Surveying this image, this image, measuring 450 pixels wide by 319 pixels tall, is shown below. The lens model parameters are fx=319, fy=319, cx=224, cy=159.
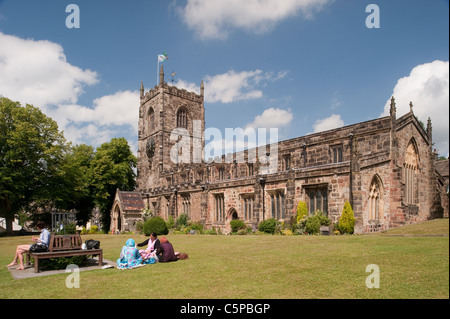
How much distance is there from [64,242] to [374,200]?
736 inches

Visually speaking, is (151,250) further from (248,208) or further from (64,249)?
(248,208)

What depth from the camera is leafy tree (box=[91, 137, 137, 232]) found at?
42.7 m

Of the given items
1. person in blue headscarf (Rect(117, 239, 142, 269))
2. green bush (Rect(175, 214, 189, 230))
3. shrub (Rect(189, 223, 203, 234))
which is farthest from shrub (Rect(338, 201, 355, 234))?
green bush (Rect(175, 214, 189, 230))

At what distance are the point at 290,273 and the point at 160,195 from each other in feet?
111

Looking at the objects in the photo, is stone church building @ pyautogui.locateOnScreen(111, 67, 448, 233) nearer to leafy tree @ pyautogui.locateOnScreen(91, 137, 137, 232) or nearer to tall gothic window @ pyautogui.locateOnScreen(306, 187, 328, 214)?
tall gothic window @ pyautogui.locateOnScreen(306, 187, 328, 214)

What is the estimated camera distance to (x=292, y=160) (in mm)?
29828

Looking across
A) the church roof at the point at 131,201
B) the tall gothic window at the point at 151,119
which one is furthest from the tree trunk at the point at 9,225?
the tall gothic window at the point at 151,119

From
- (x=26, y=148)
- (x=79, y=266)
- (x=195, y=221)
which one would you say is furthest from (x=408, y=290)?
(x=26, y=148)

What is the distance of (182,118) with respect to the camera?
55062 millimetres

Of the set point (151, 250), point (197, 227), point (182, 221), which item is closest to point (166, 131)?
point (182, 221)

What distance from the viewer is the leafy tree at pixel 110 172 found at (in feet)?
140

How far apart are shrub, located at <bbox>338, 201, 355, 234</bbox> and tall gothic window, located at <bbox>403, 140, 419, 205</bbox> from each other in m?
7.94

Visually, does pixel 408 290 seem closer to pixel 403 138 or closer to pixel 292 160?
pixel 403 138

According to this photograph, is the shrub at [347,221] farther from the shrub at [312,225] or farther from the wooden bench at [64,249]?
the wooden bench at [64,249]
